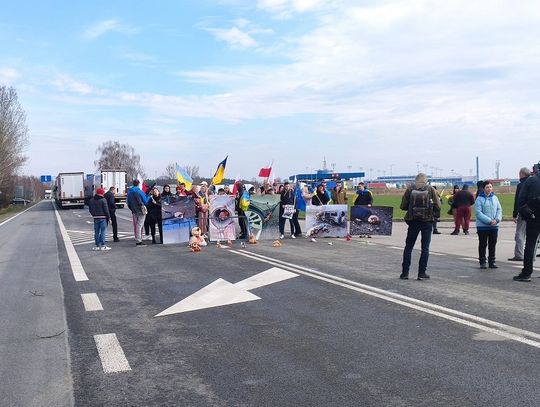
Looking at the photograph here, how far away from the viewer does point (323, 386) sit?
4531 millimetres

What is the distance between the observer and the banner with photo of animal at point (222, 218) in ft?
54.4

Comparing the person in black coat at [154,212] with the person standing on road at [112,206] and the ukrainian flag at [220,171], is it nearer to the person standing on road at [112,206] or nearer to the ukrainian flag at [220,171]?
the person standing on road at [112,206]

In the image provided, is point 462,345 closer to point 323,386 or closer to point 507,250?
point 323,386

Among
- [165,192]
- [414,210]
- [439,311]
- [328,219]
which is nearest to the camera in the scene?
[439,311]

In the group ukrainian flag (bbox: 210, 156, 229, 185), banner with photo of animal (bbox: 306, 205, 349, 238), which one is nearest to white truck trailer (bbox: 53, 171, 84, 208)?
ukrainian flag (bbox: 210, 156, 229, 185)

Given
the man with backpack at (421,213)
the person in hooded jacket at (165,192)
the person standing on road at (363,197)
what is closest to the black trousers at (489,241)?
the man with backpack at (421,213)

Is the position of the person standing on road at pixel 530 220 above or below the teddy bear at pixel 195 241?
above

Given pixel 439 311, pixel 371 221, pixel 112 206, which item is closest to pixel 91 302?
pixel 439 311

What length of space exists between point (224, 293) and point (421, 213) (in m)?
3.68

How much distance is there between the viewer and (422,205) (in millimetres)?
9570

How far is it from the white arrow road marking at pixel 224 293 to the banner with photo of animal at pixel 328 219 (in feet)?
24.1

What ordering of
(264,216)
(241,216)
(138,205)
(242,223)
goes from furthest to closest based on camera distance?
(242,223)
(264,216)
(241,216)
(138,205)

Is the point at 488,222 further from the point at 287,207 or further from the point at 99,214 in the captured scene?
the point at 99,214

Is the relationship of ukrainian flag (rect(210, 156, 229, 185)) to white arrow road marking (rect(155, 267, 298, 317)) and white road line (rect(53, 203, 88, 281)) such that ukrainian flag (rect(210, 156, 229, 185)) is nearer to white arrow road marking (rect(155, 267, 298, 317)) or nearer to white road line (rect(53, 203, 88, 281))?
white road line (rect(53, 203, 88, 281))
